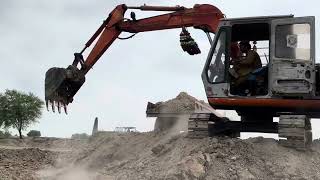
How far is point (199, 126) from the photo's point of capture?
11.3m

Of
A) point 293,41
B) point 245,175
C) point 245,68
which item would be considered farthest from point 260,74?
point 245,175

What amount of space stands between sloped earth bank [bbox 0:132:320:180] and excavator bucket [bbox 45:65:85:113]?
1.37 metres

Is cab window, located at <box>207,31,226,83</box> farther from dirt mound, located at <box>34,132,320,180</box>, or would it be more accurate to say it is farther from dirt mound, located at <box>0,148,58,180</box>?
dirt mound, located at <box>0,148,58,180</box>

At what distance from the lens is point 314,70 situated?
1034 centimetres

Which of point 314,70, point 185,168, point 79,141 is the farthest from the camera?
point 79,141

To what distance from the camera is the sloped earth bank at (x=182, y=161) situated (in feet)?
31.7

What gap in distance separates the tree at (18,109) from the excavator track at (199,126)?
1471 inches

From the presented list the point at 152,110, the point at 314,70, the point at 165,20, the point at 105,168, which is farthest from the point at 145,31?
the point at 314,70

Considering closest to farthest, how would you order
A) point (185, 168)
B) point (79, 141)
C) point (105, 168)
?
1. point (185, 168)
2. point (105, 168)
3. point (79, 141)

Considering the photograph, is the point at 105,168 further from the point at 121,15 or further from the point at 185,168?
the point at 121,15

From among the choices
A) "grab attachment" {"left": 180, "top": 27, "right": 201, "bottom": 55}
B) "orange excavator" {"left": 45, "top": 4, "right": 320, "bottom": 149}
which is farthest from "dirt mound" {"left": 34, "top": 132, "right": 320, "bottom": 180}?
"grab attachment" {"left": 180, "top": 27, "right": 201, "bottom": 55}

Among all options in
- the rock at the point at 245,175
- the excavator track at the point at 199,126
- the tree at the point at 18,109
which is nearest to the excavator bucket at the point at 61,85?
the excavator track at the point at 199,126

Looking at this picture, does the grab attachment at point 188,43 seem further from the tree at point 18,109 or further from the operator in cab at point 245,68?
the tree at point 18,109

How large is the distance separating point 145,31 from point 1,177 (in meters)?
4.57
